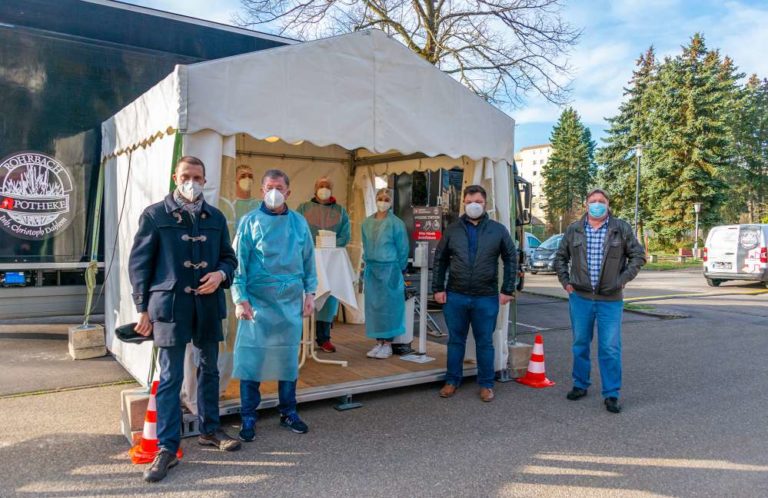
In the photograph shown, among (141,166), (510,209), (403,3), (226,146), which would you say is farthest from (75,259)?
(403,3)

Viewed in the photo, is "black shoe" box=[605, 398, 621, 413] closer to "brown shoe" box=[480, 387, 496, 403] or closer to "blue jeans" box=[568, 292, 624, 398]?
"blue jeans" box=[568, 292, 624, 398]

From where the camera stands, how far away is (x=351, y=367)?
6023mm

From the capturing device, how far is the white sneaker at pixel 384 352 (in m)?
6.45

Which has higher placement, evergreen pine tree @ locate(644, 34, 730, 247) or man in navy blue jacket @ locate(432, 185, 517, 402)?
evergreen pine tree @ locate(644, 34, 730, 247)

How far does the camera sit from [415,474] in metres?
3.75

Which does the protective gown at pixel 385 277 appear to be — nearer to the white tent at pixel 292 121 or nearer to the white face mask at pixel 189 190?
the white tent at pixel 292 121

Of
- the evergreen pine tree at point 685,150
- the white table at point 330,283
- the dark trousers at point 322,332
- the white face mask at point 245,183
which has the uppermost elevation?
the evergreen pine tree at point 685,150

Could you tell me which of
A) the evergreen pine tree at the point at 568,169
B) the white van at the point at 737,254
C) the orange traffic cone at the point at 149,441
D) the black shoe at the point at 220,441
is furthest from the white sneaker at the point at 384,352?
the evergreen pine tree at the point at 568,169

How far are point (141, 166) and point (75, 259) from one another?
218 centimetres

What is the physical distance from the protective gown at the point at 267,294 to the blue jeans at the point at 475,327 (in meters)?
1.66

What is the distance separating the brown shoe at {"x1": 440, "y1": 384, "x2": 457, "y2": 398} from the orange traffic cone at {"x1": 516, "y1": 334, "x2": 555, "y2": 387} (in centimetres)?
91

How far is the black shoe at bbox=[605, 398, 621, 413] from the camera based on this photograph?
5.11 meters

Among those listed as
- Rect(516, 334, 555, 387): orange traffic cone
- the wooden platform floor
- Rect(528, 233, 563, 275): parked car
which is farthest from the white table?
Rect(528, 233, 563, 275): parked car

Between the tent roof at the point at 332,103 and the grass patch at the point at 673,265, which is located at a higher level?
the tent roof at the point at 332,103
